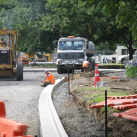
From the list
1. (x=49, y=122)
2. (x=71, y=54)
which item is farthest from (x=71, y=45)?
(x=49, y=122)

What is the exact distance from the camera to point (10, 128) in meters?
3.61

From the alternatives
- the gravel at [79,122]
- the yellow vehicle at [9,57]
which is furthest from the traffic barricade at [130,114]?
the yellow vehicle at [9,57]

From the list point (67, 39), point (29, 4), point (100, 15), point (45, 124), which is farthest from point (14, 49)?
point (29, 4)

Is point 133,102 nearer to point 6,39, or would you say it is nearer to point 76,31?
point 6,39

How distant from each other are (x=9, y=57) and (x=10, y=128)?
1470cm

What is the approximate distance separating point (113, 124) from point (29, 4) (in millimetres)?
32187

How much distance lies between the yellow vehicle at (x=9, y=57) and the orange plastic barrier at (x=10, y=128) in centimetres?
1351

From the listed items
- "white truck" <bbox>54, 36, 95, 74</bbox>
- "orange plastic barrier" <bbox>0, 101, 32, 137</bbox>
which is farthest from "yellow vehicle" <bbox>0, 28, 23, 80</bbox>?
"orange plastic barrier" <bbox>0, 101, 32, 137</bbox>

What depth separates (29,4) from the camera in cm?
3625

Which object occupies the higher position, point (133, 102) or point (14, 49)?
point (14, 49)

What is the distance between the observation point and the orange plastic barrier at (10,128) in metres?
3.42

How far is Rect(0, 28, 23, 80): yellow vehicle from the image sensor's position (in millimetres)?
17500

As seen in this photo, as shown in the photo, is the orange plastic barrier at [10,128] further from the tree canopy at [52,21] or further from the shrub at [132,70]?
the tree canopy at [52,21]

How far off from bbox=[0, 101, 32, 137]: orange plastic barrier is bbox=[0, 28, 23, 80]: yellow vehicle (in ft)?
44.3
